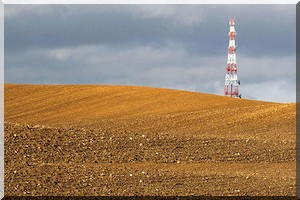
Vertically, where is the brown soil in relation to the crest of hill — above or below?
below

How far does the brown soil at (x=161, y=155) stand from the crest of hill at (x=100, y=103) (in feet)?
5.54

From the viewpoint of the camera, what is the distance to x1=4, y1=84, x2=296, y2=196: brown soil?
16.1 meters

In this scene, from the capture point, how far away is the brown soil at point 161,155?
1609 cm

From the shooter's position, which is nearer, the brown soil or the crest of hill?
the brown soil

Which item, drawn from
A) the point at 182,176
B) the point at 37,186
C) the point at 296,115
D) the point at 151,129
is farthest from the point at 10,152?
the point at 296,115

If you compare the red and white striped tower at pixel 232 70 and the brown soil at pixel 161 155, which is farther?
the red and white striped tower at pixel 232 70

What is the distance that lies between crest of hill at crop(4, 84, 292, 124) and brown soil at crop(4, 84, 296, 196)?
169 centimetres

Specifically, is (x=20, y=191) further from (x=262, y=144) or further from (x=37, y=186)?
(x=262, y=144)

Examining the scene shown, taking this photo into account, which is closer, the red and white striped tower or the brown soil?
the brown soil

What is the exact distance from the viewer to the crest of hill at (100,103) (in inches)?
1353

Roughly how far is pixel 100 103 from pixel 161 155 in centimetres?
1848

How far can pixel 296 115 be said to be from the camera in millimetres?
27875

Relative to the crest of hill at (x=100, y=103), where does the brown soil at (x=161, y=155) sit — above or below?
below

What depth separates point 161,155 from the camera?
20.0 m
